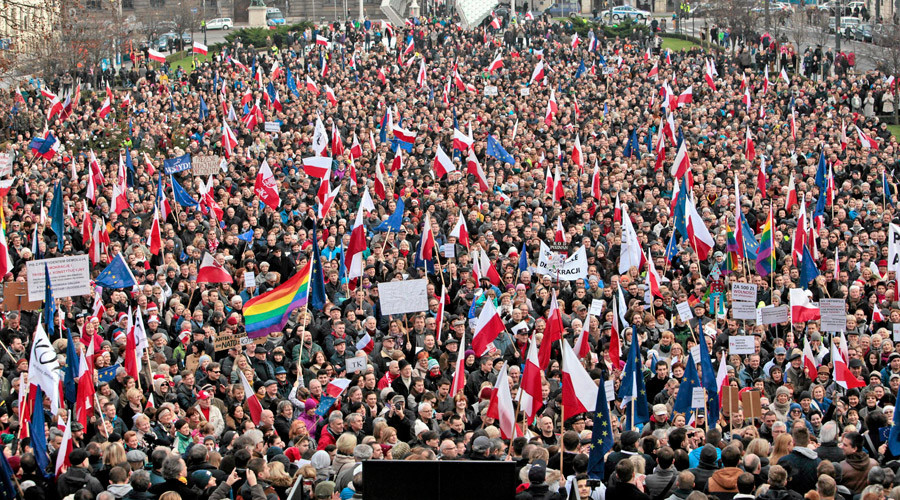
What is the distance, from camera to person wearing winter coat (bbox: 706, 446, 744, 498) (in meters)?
9.11

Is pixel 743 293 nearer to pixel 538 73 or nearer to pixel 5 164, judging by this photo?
pixel 5 164

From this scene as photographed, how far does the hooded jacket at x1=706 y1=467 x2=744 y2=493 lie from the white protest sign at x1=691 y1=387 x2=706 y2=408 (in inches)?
128

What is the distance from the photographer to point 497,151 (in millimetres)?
25984

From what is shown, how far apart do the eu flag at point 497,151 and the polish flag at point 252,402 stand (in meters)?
13.7

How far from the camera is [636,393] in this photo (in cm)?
1225

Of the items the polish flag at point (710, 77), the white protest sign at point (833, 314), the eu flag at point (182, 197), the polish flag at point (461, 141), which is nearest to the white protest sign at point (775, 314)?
the white protest sign at point (833, 314)

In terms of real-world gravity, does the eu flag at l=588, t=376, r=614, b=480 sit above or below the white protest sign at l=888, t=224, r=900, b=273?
below

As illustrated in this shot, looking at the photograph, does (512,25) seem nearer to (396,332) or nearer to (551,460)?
(396,332)

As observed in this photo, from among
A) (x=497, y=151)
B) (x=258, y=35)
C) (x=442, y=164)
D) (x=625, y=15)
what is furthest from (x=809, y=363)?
(x=625, y=15)

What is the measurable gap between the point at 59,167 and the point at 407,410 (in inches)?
704

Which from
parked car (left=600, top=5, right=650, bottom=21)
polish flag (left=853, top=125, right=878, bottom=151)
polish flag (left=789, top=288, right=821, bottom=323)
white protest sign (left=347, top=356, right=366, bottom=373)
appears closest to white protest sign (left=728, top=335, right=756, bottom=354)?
polish flag (left=789, top=288, right=821, bottom=323)

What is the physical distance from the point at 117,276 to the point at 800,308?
864 cm

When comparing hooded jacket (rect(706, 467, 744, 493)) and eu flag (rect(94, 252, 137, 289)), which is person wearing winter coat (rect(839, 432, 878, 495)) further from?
eu flag (rect(94, 252, 137, 289))

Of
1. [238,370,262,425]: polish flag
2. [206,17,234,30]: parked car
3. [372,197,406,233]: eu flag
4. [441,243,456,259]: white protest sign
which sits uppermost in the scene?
[206,17,234,30]: parked car
